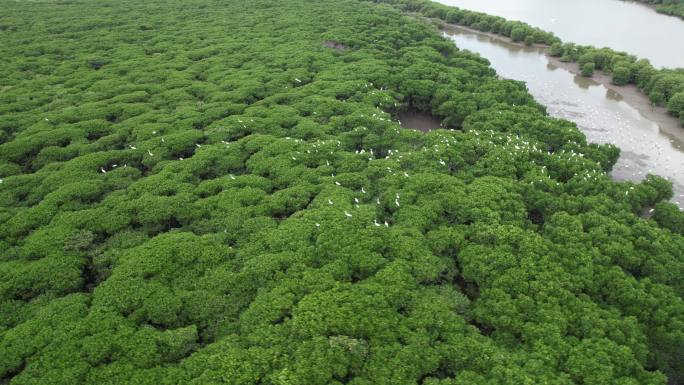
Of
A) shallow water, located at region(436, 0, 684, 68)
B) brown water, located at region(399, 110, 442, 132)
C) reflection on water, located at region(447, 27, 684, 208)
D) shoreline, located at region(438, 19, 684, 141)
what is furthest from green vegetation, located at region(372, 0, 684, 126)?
brown water, located at region(399, 110, 442, 132)

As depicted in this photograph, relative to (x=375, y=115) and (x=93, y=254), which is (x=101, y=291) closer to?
(x=93, y=254)

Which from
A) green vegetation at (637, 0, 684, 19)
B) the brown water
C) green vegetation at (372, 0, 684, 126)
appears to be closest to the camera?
the brown water

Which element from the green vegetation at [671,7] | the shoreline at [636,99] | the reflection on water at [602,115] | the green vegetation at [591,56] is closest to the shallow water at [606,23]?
the green vegetation at [671,7]

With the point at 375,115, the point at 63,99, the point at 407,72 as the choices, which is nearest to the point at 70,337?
the point at 375,115

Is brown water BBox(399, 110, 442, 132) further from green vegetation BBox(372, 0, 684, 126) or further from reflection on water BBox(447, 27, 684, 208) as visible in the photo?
green vegetation BBox(372, 0, 684, 126)

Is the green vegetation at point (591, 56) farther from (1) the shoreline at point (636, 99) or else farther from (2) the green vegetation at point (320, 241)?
(2) the green vegetation at point (320, 241)

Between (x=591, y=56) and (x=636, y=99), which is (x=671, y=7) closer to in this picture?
(x=591, y=56)

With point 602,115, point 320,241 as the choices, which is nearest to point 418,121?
point 602,115
